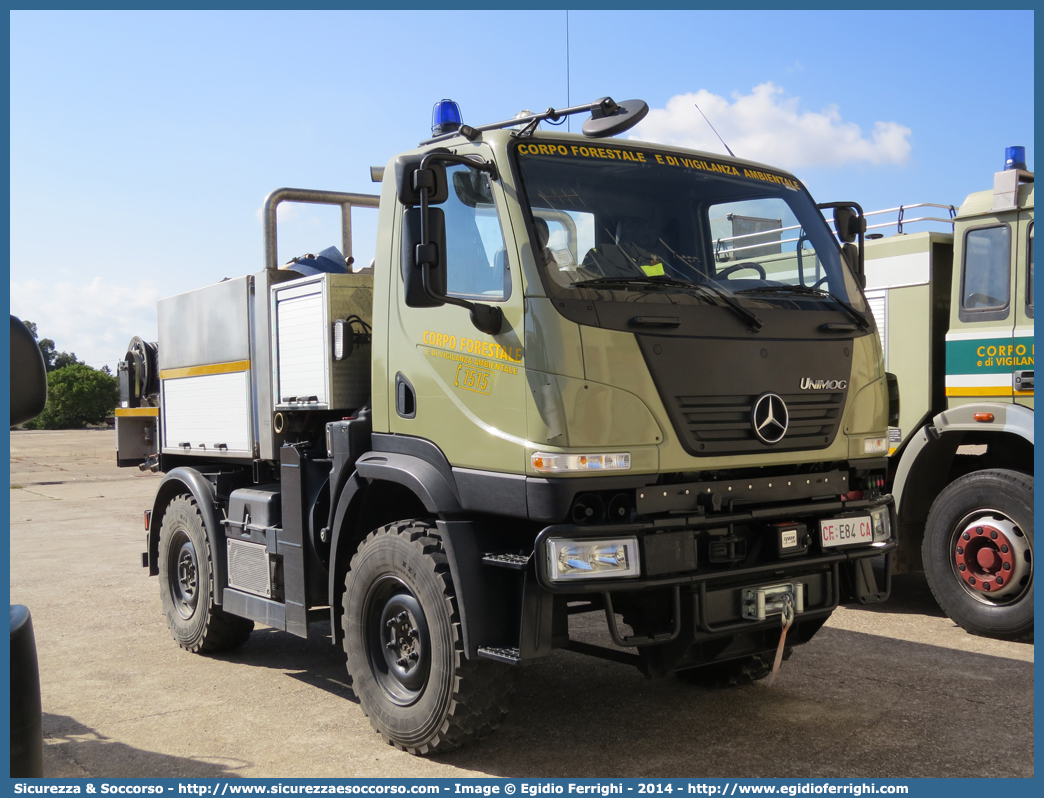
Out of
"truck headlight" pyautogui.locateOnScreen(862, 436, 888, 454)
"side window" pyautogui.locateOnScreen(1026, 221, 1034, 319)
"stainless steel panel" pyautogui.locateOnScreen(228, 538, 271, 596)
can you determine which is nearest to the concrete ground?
"stainless steel panel" pyautogui.locateOnScreen(228, 538, 271, 596)

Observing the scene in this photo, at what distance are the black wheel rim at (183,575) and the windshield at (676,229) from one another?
399 centimetres

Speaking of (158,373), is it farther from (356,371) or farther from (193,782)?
(193,782)

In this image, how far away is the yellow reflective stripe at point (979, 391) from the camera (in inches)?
283

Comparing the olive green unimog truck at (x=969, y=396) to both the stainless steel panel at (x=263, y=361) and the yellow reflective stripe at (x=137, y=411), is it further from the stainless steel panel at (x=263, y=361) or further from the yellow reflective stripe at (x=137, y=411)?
the yellow reflective stripe at (x=137, y=411)

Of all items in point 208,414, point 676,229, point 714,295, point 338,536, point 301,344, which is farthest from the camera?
point 208,414

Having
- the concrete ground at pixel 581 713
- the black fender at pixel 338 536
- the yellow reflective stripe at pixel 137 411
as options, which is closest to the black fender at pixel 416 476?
the black fender at pixel 338 536

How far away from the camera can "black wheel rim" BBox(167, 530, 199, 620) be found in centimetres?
731

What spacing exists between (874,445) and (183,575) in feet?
16.1

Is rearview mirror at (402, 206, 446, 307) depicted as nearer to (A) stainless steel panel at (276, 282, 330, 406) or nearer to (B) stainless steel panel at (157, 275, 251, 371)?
(A) stainless steel panel at (276, 282, 330, 406)

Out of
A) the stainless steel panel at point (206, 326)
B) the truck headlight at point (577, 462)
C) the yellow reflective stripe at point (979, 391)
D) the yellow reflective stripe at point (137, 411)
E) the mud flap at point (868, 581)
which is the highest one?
the stainless steel panel at point (206, 326)

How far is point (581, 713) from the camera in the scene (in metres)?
5.52

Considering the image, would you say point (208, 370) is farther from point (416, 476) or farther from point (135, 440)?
point (416, 476)

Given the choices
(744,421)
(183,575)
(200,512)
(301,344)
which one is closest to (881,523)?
(744,421)

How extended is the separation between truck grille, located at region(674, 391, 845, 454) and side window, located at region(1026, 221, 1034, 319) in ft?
9.36
